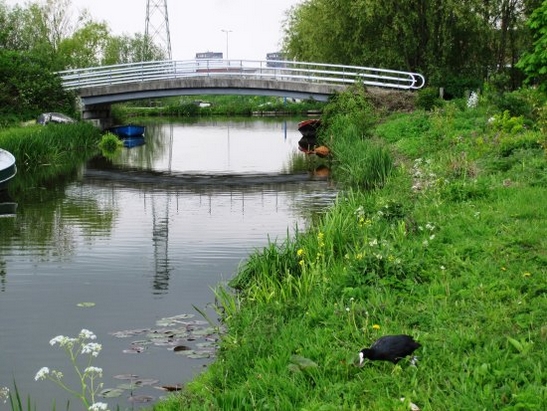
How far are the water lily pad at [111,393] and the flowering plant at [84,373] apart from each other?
7 cm

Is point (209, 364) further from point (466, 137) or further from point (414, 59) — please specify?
point (414, 59)

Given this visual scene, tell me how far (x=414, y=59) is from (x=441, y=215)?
31368mm

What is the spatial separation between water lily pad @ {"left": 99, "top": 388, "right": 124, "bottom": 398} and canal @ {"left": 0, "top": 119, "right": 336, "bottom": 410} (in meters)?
0.02

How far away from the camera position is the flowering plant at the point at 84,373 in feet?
17.2

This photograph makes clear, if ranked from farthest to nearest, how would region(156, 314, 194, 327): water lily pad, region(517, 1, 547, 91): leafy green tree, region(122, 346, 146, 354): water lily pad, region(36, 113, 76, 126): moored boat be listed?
region(36, 113, 76, 126): moored boat → region(517, 1, 547, 91): leafy green tree → region(156, 314, 194, 327): water lily pad → region(122, 346, 146, 354): water lily pad

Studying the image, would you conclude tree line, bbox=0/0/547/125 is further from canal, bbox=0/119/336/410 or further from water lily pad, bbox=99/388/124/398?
water lily pad, bbox=99/388/124/398

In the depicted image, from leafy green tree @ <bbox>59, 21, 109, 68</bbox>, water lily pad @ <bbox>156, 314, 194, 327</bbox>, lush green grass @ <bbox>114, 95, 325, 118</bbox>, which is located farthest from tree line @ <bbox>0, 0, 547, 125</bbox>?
lush green grass @ <bbox>114, 95, 325, 118</bbox>

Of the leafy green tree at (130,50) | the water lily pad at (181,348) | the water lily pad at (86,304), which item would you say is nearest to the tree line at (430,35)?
the water lily pad at (86,304)

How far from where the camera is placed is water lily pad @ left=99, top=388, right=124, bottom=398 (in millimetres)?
6845

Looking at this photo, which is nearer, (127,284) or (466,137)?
(127,284)

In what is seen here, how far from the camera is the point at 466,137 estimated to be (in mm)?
18547

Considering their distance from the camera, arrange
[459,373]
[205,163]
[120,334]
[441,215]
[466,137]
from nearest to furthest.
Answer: [459,373]
[120,334]
[441,215]
[466,137]
[205,163]

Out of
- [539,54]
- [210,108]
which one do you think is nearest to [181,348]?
[539,54]

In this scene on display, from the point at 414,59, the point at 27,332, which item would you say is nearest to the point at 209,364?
the point at 27,332
